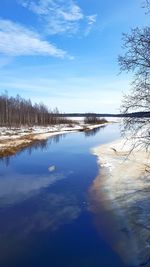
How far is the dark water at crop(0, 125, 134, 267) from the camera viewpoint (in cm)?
929

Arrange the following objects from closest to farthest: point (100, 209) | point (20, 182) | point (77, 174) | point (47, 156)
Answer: point (100, 209) < point (20, 182) < point (77, 174) < point (47, 156)

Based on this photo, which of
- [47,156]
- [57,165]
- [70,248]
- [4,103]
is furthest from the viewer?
[4,103]

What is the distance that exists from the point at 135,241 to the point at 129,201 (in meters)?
3.77

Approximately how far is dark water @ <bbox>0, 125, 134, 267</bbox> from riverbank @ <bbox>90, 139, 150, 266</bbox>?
1.14 ft

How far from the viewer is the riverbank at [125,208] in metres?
9.69

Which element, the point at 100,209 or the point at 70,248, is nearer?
the point at 70,248

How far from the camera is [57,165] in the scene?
80.2ft

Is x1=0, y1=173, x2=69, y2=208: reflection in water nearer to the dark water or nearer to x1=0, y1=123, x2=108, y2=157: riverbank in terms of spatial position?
the dark water

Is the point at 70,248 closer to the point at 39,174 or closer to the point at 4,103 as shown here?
the point at 39,174

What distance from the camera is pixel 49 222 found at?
12.1 metres

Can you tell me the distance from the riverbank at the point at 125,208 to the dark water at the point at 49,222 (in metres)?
0.35

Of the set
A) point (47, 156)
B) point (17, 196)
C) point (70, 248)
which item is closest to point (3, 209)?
point (17, 196)

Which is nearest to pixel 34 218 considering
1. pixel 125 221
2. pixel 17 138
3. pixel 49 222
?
pixel 49 222

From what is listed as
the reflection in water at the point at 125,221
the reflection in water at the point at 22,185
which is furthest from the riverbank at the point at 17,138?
the reflection in water at the point at 125,221
